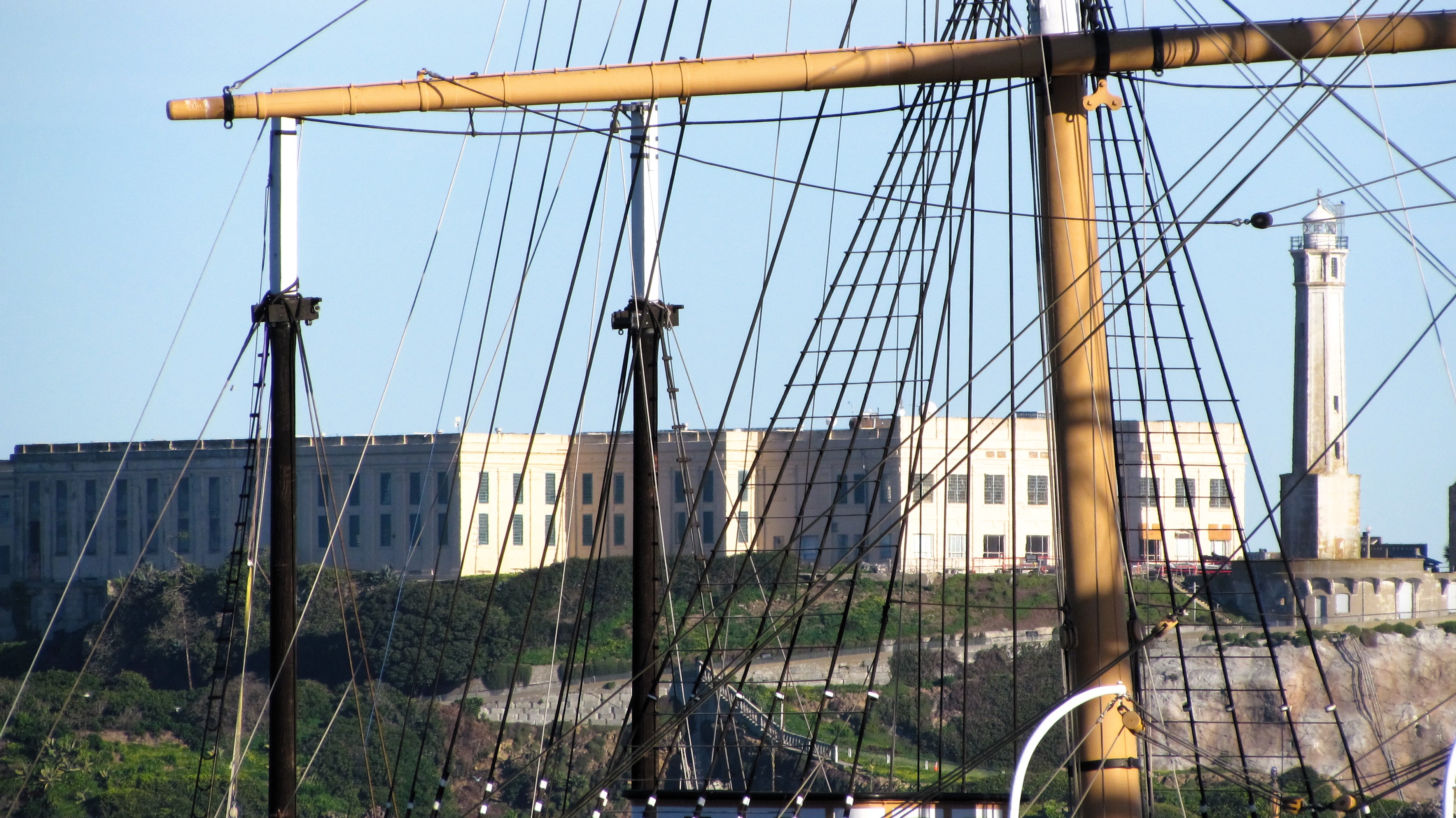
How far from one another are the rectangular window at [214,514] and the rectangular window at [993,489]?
3915 cm

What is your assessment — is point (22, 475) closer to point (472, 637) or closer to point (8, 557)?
point (8, 557)

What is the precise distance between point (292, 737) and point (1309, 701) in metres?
53.5

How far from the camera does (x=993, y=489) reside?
73250mm

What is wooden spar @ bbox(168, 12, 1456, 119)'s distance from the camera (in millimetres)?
10906

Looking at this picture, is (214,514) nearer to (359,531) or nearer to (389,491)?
(359,531)

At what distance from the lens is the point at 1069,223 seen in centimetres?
1011

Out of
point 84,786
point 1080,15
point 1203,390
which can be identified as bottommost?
point 84,786

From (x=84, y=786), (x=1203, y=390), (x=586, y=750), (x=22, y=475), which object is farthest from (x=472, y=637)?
(x=1203, y=390)

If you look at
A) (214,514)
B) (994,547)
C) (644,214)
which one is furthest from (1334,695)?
(214,514)

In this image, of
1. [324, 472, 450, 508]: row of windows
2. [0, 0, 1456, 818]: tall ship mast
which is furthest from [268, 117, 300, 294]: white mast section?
[324, 472, 450, 508]: row of windows

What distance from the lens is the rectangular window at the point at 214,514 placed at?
8512cm

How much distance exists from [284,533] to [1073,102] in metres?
7.66

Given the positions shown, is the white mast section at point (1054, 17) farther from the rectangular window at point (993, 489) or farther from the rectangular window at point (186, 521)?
the rectangular window at point (186, 521)

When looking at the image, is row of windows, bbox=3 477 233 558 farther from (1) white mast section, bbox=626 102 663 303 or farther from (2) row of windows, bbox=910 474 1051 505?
(1) white mast section, bbox=626 102 663 303
